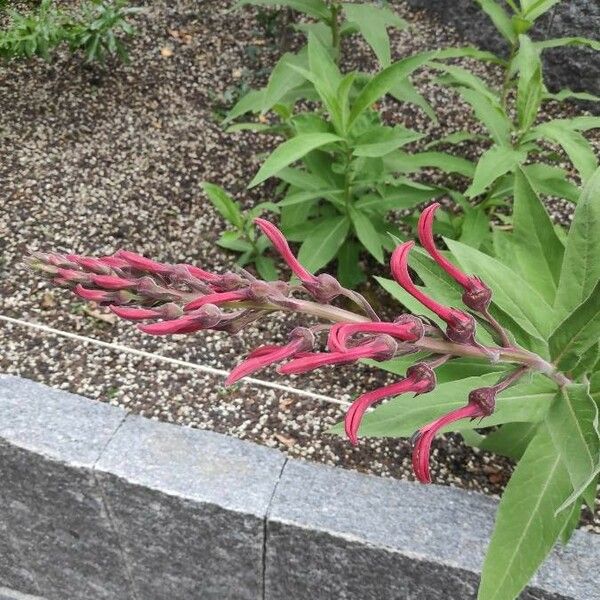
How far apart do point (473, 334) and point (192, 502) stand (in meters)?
0.83

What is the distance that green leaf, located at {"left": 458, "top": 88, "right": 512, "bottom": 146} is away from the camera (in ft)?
5.96

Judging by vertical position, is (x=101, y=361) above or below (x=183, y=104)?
below

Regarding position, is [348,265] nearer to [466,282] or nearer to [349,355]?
[466,282]

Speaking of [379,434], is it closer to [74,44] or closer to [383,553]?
[383,553]

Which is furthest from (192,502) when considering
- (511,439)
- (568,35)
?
(568,35)

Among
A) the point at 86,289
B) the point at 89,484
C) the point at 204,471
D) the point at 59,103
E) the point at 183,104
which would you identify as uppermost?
the point at 86,289

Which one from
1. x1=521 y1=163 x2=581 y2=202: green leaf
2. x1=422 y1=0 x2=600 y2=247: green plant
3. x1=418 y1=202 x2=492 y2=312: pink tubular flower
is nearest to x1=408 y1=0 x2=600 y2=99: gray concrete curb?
x1=422 y1=0 x2=600 y2=247: green plant

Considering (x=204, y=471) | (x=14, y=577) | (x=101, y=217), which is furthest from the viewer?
(x=101, y=217)

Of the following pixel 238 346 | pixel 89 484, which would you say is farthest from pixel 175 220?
pixel 89 484

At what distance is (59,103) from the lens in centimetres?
267

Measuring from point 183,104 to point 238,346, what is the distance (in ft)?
3.60

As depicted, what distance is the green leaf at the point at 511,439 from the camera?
1.54 meters

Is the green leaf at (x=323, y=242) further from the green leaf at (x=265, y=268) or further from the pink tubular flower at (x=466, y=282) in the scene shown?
the pink tubular flower at (x=466, y=282)

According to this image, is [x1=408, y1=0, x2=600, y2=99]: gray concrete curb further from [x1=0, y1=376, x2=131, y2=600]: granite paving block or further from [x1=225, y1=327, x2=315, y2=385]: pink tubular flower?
[x1=225, y1=327, x2=315, y2=385]: pink tubular flower
